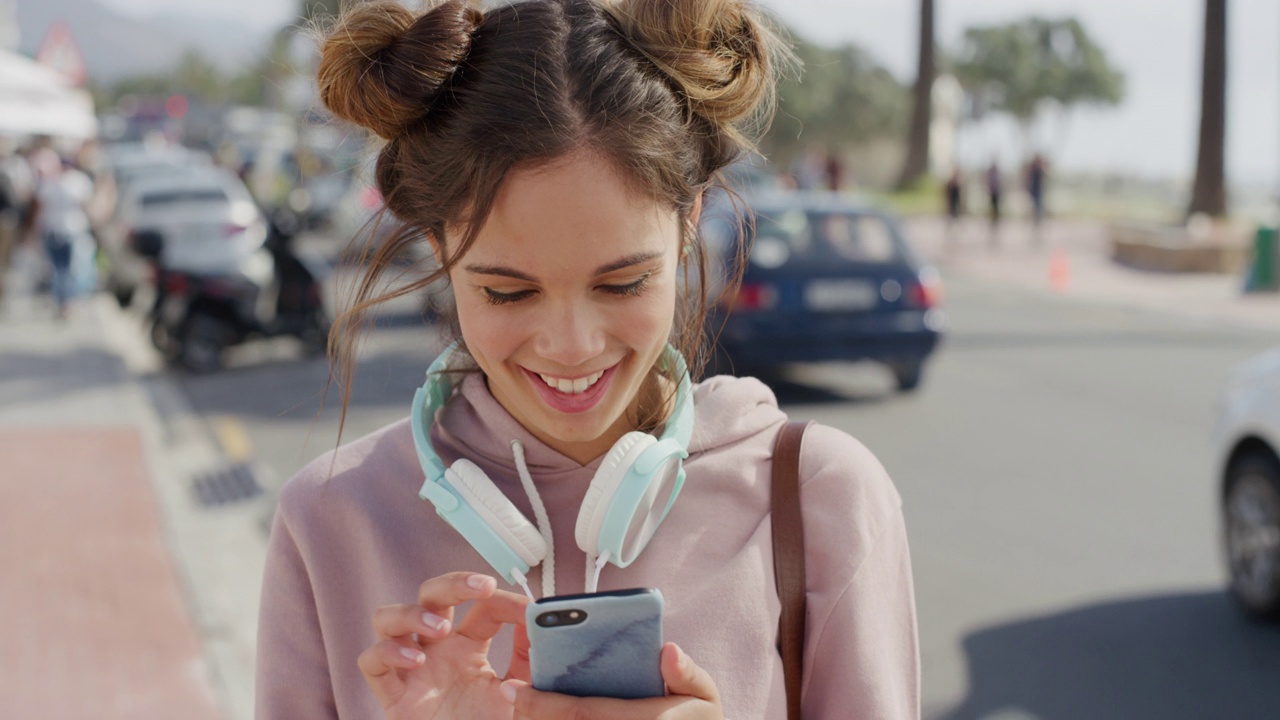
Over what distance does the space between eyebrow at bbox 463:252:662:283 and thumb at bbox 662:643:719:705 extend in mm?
463

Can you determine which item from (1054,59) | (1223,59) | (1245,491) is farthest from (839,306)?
(1054,59)

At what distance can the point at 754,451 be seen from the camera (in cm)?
184

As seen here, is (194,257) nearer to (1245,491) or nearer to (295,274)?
(295,274)

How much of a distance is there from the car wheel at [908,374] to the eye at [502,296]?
9.38 meters

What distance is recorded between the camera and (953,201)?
28.0 metres

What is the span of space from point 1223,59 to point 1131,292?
6283 millimetres

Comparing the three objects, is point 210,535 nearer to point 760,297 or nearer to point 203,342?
point 760,297

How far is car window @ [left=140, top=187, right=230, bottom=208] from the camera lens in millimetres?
17000

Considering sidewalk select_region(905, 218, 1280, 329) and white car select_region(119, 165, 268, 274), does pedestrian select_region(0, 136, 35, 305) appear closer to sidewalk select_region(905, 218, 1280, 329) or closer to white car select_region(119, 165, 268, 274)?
white car select_region(119, 165, 268, 274)

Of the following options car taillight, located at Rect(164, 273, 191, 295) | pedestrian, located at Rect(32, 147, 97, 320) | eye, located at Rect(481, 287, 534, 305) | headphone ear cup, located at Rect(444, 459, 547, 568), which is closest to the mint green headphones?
headphone ear cup, located at Rect(444, 459, 547, 568)

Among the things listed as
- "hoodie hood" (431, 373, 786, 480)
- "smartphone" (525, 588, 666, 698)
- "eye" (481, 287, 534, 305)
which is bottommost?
"smartphone" (525, 588, 666, 698)

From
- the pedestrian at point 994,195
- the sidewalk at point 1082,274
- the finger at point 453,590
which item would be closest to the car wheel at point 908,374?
the sidewalk at point 1082,274

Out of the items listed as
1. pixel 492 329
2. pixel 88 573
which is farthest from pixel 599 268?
pixel 88 573

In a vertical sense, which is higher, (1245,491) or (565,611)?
(565,611)
